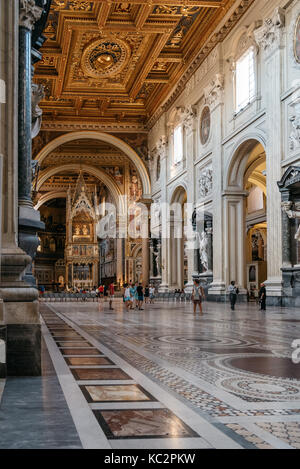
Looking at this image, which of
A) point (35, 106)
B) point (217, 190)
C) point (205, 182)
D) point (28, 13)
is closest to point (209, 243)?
point (217, 190)

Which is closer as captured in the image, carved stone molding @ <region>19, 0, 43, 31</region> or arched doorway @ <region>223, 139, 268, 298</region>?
carved stone molding @ <region>19, 0, 43, 31</region>

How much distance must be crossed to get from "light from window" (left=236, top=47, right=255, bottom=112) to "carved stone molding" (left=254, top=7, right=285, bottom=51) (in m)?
1.07

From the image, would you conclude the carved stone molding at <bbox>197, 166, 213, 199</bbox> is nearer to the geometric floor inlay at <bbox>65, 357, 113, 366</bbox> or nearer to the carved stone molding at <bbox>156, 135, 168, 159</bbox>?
the carved stone molding at <bbox>156, 135, 168, 159</bbox>

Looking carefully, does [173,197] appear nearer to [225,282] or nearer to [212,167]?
[212,167]

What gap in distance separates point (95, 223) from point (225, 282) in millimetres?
26660

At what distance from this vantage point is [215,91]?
23344mm

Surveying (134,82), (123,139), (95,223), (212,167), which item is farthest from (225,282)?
(95,223)

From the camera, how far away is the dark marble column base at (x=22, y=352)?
4.86m

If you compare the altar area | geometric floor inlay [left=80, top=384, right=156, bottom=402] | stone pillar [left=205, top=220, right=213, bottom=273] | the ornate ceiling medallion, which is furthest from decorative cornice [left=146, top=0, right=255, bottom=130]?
geometric floor inlay [left=80, top=384, right=156, bottom=402]

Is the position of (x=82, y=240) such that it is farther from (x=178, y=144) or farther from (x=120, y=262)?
(x=178, y=144)

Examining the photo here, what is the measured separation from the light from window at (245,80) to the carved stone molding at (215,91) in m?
1.33

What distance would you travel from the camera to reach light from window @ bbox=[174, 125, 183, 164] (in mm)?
29406

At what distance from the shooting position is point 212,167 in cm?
2412

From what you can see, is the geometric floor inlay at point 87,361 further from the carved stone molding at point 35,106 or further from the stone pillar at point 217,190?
the stone pillar at point 217,190
